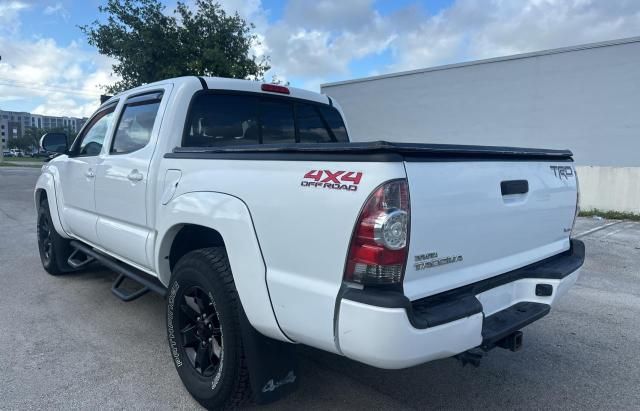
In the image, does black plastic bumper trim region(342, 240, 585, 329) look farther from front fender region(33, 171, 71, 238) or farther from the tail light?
front fender region(33, 171, 71, 238)

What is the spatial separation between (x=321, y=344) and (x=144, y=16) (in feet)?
58.1

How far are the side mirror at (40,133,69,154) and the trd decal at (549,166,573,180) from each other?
188 inches

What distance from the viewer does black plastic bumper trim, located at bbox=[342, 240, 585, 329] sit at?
6.22 feet

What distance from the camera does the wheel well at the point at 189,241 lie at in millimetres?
3020

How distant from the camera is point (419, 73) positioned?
1698 centimetres

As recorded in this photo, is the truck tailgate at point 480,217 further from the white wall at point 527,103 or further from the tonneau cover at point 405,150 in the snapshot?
the white wall at point 527,103

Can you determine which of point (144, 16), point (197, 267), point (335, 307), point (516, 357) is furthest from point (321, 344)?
point (144, 16)

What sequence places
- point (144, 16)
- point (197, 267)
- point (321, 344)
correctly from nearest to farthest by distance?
point (321, 344) → point (197, 267) → point (144, 16)

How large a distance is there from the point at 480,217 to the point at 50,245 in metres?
5.18

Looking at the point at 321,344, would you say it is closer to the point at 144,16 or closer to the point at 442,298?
the point at 442,298

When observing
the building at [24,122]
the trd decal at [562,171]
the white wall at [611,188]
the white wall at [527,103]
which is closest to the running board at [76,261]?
the trd decal at [562,171]

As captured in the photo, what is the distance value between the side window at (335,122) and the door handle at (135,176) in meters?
1.77

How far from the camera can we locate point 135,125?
3.86m

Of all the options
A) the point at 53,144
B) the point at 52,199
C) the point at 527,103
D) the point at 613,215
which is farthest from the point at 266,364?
the point at 527,103
